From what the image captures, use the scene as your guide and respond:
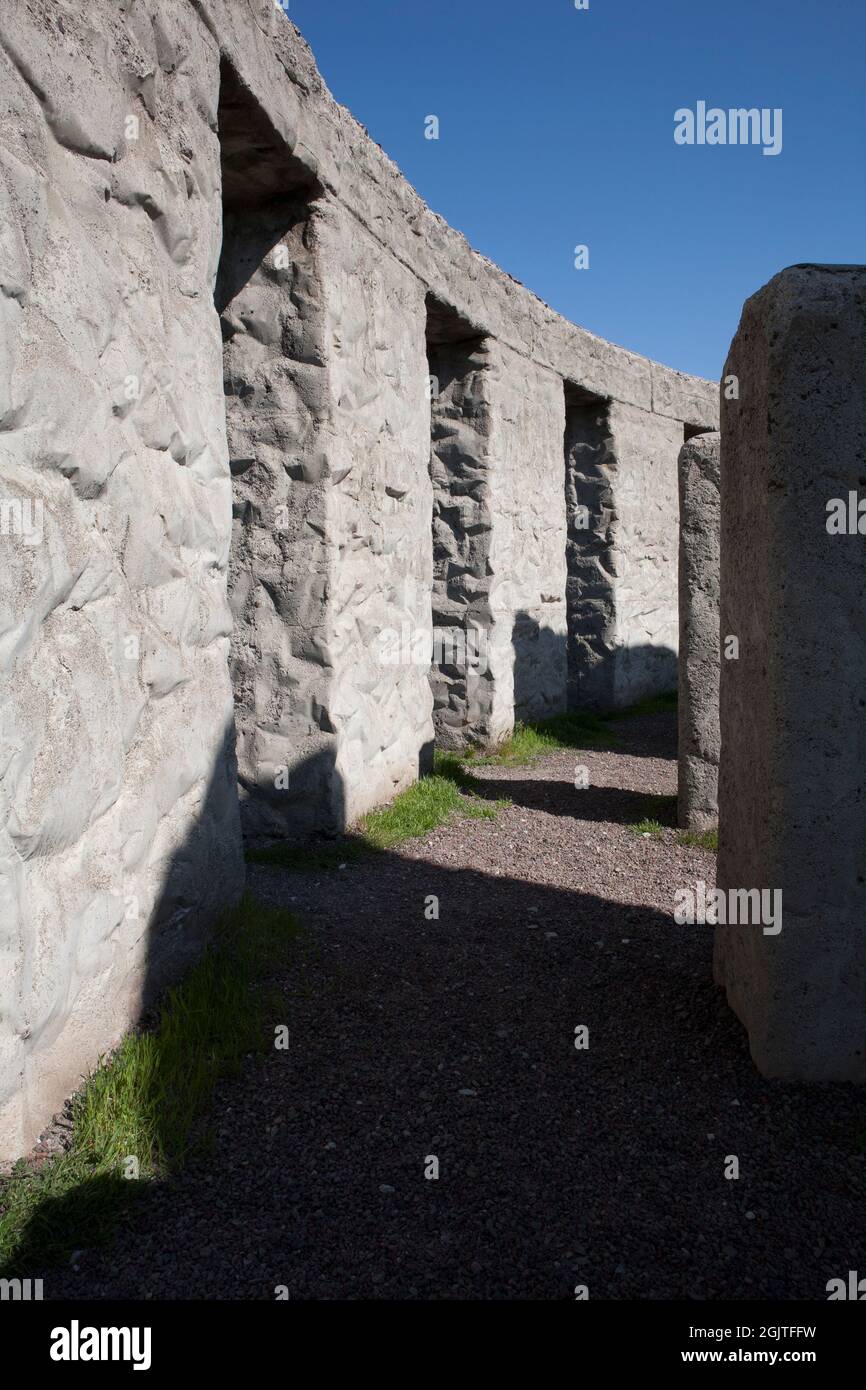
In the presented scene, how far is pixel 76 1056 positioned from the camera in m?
2.36

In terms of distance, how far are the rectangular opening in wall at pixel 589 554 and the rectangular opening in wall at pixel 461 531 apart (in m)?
2.27

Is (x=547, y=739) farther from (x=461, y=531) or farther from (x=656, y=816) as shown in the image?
(x=656, y=816)

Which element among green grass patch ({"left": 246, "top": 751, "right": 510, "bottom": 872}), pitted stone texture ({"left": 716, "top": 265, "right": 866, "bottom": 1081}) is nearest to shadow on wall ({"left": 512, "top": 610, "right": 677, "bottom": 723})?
green grass patch ({"left": 246, "top": 751, "right": 510, "bottom": 872})

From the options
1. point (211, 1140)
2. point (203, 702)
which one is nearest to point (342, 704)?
point (203, 702)

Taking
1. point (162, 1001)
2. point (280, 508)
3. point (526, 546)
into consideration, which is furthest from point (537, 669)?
point (162, 1001)

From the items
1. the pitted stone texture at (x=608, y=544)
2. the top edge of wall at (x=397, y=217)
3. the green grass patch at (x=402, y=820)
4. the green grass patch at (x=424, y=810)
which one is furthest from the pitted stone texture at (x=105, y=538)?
the pitted stone texture at (x=608, y=544)

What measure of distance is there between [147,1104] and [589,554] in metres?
7.31

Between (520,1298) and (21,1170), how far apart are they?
1.04 m

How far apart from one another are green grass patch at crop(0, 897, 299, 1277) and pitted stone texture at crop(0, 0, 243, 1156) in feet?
0.28

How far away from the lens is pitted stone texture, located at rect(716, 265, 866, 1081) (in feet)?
7.70

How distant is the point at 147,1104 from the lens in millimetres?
2363

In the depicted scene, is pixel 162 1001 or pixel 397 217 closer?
pixel 162 1001

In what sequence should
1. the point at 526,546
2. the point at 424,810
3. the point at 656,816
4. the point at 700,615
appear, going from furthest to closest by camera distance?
the point at 526,546 → the point at 656,816 → the point at 424,810 → the point at 700,615

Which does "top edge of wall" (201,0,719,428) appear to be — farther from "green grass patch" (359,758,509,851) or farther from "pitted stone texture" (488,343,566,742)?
"green grass patch" (359,758,509,851)
